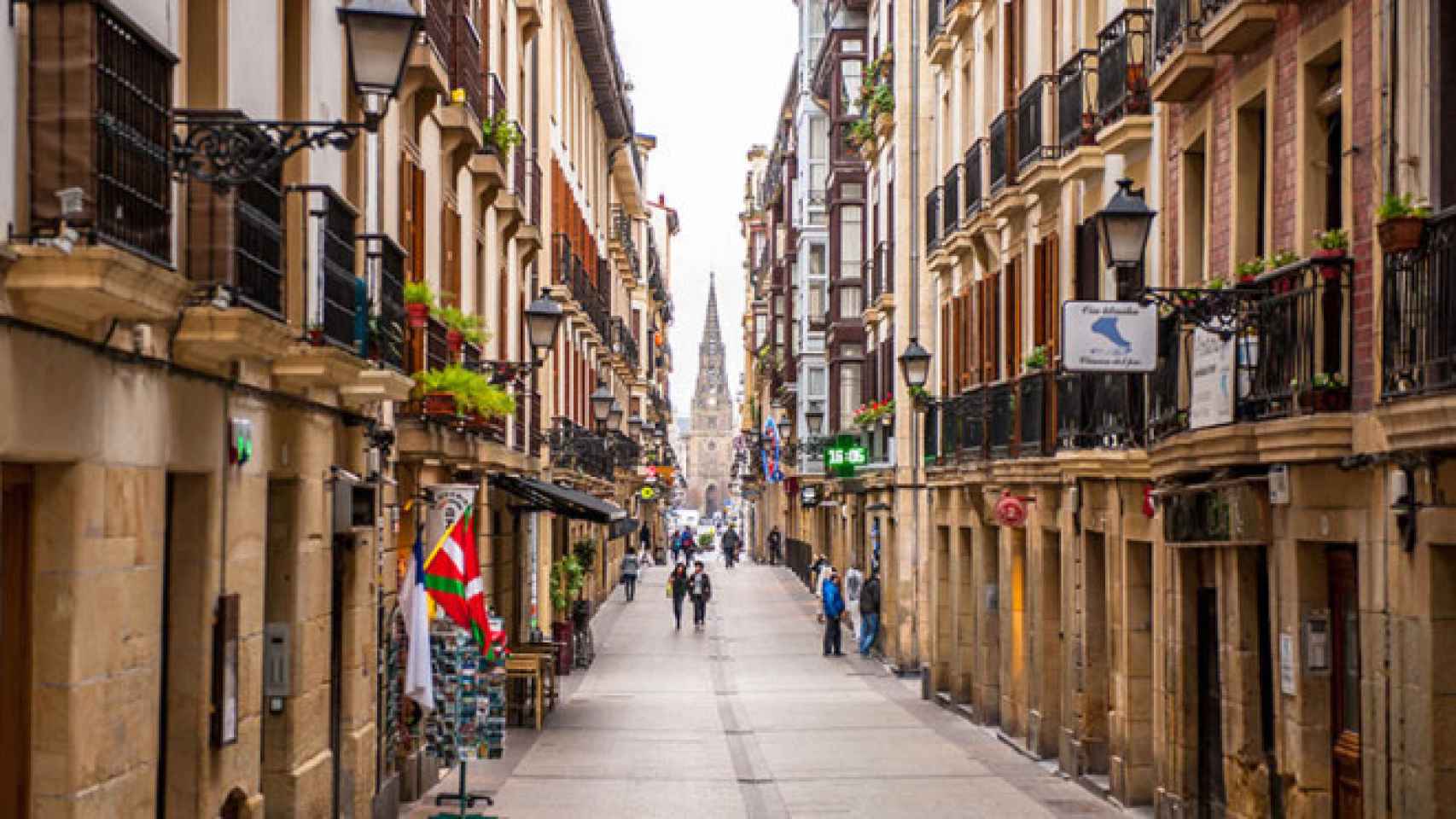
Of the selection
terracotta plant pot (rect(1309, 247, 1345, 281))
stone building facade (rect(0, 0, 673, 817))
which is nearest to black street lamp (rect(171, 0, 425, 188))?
stone building facade (rect(0, 0, 673, 817))

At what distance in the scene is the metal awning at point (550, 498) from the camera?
27.4 m

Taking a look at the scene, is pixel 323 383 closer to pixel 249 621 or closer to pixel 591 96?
pixel 249 621

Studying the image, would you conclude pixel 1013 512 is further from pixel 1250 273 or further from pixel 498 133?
pixel 1250 273

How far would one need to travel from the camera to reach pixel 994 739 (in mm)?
27562

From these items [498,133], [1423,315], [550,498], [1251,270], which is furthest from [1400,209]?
[550,498]

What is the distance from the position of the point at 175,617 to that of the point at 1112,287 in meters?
11.8

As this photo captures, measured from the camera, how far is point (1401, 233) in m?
11.9

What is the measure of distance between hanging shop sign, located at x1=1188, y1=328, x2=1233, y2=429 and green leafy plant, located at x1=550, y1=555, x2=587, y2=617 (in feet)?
68.8

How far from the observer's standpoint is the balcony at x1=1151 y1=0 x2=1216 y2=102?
669 inches

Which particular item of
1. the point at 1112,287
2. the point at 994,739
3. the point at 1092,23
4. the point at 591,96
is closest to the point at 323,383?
the point at 1112,287

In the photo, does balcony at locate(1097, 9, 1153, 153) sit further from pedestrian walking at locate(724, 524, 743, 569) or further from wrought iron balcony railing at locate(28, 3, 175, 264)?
pedestrian walking at locate(724, 524, 743, 569)

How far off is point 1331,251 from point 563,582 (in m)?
24.4

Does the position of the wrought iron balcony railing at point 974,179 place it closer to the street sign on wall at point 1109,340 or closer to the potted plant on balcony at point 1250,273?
the street sign on wall at point 1109,340

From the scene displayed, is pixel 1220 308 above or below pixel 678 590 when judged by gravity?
above
